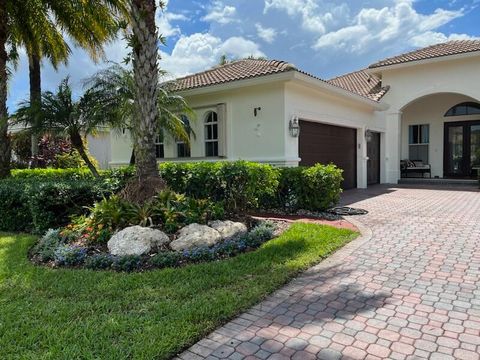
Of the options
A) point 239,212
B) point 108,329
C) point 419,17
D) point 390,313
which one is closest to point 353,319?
point 390,313

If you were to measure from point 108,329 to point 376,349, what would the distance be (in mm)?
2407

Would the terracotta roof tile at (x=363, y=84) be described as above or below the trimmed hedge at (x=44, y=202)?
above

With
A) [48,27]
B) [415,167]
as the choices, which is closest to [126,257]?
[48,27]

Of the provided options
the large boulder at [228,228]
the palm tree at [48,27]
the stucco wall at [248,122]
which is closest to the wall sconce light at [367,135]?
the stucco wall at [248,122]

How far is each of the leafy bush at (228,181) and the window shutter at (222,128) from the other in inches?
130

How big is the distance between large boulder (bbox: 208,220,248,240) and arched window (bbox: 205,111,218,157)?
280 inches

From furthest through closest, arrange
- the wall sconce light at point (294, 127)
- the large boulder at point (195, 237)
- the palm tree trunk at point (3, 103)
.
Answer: the wall sconce light at point (294, 127)
the palm tree trunk at point (3, 103)
the large boulder at point (195, 237)

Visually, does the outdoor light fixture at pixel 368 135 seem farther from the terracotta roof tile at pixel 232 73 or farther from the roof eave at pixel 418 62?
the terracotta roof tile at pixel 232 73

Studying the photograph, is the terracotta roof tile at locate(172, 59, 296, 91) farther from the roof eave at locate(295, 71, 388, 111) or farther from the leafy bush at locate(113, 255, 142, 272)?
the leafy bush at locate(113, 255, 142, 272)

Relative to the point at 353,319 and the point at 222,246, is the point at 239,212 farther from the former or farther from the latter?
the point at 353,319

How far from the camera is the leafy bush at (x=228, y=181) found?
8.45 meters

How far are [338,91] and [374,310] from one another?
10820 millimetres

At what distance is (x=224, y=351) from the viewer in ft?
10.6

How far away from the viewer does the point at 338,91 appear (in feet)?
44.5
